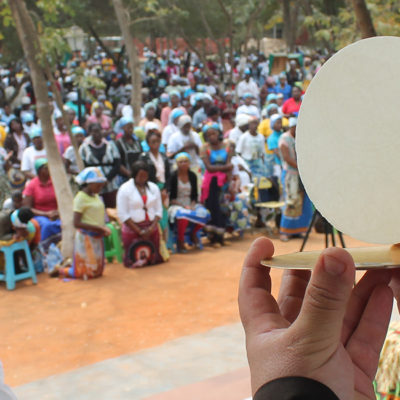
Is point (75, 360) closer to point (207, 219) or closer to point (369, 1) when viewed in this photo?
point (207, 219)

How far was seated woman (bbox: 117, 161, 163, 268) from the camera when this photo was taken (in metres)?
7.34

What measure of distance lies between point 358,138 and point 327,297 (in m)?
0.24

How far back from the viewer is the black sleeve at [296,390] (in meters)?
0.85

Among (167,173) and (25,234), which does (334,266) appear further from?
(167,173)

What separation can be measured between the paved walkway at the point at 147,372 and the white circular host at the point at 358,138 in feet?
10.3

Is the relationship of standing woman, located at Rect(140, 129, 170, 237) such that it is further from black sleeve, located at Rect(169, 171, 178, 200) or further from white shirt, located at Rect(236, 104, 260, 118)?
white shirt, located at Rect(236, 104, 260, 118)

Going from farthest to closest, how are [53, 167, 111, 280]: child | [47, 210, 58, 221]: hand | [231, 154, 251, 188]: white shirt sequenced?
[231, 154, 251, 188]: white shirt < [47, 210, 58, 221]: hand < [53, 167, 111, 280]: child

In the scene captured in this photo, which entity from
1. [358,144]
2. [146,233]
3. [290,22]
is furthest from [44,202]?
[290,22]

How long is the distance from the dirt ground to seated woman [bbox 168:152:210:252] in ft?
1.93

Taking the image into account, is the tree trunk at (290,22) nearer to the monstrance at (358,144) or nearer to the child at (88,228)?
the child at (88,228)

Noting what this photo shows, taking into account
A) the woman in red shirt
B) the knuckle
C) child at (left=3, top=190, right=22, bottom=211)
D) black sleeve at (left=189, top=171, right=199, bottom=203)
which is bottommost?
black sleeve at (left=189, top=171, right=199, bottom=203)

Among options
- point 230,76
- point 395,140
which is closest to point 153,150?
point 395,140

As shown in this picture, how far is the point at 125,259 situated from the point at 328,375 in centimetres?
675

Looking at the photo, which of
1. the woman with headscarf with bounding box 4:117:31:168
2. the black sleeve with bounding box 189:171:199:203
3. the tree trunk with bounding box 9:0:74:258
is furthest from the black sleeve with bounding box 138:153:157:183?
the woman with headscarf with bounding box 4:117:31:168
